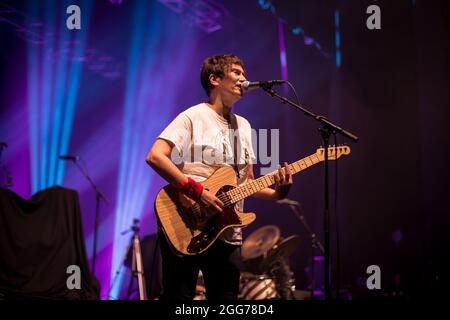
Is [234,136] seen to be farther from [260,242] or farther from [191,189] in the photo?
[260,242]

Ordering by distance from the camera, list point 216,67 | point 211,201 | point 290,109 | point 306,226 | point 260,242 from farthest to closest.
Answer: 1. point 290,109
2. point 306,226
3. point 260,242
4. point 216,67
5. point 211,201

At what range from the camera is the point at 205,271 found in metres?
3.19

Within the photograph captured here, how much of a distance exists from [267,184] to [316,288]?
486 centimetres

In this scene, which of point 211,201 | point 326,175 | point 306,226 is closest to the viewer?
point 326,175

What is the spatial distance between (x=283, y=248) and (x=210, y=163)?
3.59m

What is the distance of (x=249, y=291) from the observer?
6.43 meters

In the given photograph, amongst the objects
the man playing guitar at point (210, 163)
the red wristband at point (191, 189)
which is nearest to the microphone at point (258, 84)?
the man playing guitar at point (210, 163)

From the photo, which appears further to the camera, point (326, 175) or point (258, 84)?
point (258, 84)

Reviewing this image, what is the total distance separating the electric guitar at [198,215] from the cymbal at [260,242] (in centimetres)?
346

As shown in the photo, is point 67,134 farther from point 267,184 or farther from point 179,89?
point 267,184

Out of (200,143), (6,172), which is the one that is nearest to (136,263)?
(6,172)

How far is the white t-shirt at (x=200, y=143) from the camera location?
3.30 meters

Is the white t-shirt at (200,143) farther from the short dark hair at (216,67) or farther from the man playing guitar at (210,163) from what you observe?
the short dark hair at (216,67)
